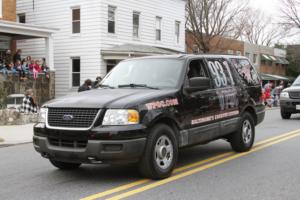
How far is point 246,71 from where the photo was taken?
9617mm

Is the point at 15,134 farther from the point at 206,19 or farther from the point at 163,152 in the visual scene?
the point at 206,19

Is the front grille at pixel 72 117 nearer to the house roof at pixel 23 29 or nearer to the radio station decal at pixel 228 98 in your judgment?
the radio station decal at pixel 228 98

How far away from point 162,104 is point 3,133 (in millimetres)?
7650

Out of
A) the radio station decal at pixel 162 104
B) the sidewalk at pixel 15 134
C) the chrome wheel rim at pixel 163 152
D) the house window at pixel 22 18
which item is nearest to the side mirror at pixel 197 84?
the radio station decal at pixel 162 104

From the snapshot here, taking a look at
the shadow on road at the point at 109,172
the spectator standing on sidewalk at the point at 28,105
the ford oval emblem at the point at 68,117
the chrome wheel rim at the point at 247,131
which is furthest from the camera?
the spectator standing on sidewalk at the point at 28,105

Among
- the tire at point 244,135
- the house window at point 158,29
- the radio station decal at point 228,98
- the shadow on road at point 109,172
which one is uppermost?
the house window at point 158,29

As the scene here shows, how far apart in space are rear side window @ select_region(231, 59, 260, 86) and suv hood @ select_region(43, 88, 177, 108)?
2.73 meters

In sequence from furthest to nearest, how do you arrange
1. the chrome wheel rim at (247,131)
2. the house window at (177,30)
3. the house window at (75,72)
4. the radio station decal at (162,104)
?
the house window at (177,30)
the house window at (75,72)
the chrome wheel rim at (247,131)
the radio station decal at (162,104)

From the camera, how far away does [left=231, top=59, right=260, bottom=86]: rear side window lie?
30.5 feet

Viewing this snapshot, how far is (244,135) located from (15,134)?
263 inches

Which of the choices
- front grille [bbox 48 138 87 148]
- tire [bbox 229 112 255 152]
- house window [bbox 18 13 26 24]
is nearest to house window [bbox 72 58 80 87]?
house window [bbox 18 13 26 24]

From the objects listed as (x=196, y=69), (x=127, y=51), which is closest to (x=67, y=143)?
(x=196, y=69)

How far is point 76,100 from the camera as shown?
645cm

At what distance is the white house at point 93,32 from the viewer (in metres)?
24.9
